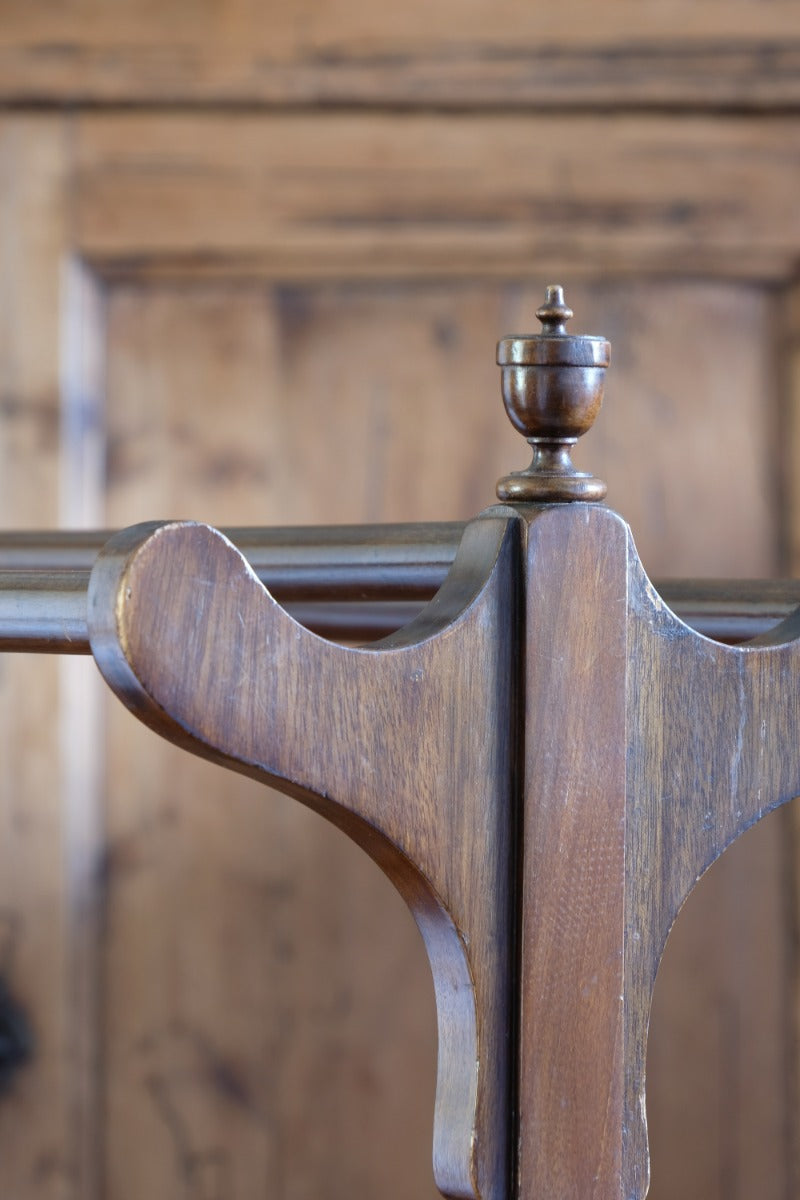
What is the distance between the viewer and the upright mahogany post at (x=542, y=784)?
36 centimetres

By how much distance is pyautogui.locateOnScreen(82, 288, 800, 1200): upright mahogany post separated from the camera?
1.17 ft

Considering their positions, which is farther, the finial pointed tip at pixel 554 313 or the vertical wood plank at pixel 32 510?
the vertical wood plank at pixel 32 510

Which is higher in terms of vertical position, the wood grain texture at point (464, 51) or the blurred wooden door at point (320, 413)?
the wood grain texture at point (464, 51)

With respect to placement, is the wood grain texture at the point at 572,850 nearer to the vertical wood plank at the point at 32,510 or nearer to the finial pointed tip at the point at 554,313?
Result: the finial pointed tip at the point at 554,313

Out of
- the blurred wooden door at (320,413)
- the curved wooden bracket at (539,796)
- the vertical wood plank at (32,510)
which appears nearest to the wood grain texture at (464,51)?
the blurred wooden door at (320,413)

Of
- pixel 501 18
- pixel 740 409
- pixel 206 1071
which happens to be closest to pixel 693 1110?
pixel 206 1071

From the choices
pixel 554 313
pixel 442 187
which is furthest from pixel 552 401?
pixel 442 187

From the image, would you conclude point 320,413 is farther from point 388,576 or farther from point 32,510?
point 388,576

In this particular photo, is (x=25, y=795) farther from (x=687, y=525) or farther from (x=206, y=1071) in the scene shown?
(x=687, y=525)

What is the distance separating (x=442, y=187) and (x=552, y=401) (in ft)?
2.54

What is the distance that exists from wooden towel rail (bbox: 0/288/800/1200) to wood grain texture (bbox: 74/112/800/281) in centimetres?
74

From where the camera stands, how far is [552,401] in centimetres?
39

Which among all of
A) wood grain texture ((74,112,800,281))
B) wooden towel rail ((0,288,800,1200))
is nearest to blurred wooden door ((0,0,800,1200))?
wood grain texture ((74,112,800,281))

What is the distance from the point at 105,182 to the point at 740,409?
53cm
